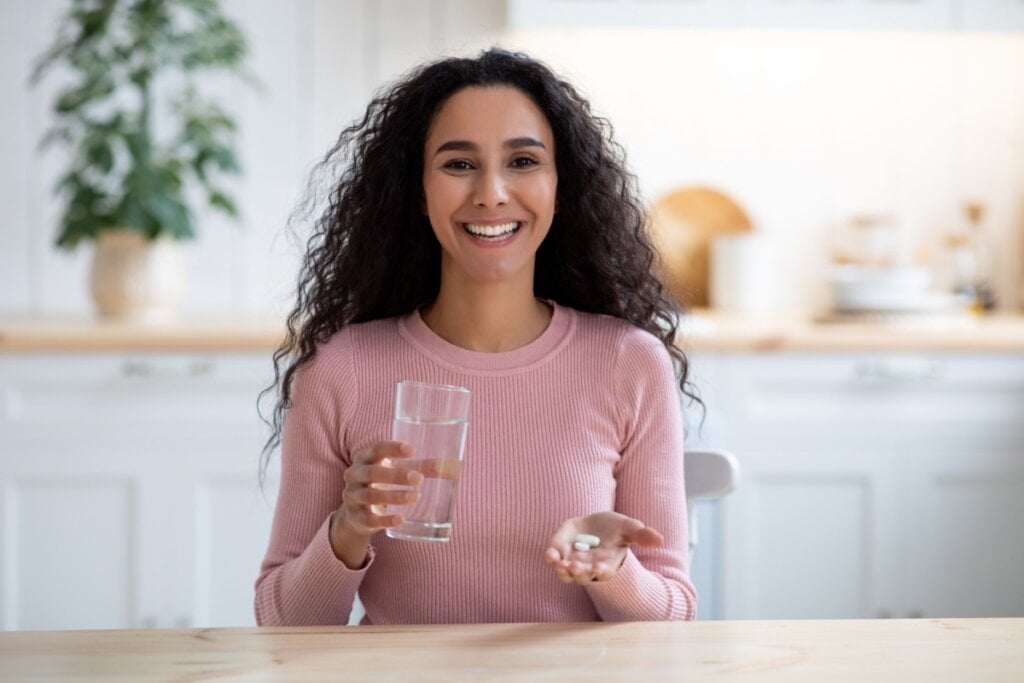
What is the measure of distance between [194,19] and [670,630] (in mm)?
2609

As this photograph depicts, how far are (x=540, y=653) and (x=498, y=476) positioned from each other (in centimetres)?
40

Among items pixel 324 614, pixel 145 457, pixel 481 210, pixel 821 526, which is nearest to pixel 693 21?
pixel 821 526

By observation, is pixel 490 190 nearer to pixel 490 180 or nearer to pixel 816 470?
pixel 490 180

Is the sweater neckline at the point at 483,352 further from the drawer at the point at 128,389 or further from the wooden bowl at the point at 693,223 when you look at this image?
the wooden bowl at the point at 693,223

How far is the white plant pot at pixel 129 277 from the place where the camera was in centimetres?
296

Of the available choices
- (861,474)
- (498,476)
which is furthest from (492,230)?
(861,474)

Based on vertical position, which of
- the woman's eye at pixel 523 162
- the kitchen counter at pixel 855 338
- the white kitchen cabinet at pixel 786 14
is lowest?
the kitchen counter at pixel 855 338

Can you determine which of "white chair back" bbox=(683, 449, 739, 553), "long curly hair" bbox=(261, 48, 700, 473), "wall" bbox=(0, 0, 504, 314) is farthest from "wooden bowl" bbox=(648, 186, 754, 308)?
"white chair back" bbox=(683, 449, 739, 553)

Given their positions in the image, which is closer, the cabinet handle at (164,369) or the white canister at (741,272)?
the cabinet handle at (164,369)

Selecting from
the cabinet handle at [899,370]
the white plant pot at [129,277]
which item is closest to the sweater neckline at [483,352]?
the cabinet handle at [899,370]

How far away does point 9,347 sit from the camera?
108 inches

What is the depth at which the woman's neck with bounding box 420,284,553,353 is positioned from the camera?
5.09ft

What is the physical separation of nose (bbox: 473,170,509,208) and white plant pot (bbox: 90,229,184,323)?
167 cm

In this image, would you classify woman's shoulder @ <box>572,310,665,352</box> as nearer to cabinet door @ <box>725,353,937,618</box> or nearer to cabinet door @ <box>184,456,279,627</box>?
cabinet door @ <box>725,353,937,618</box>
